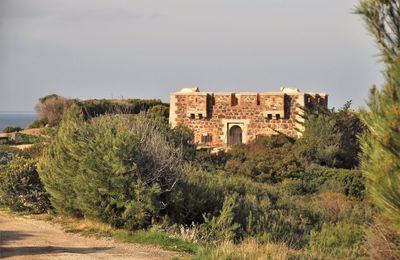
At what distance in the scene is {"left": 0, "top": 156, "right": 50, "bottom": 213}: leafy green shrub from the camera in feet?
51.1

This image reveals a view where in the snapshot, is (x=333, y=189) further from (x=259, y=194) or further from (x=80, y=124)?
(x=80, y=124)

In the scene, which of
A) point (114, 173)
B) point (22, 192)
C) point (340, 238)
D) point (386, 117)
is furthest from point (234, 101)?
point (386, 117)

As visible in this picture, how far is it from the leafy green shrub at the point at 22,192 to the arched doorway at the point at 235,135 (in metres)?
22.9

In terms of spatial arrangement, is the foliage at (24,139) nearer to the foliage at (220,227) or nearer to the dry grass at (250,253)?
the foliage at (220,227)

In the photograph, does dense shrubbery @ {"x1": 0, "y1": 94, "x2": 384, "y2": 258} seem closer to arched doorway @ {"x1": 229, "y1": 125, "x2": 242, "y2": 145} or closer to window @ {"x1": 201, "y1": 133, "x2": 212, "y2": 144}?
arched doorway @ {"x1": 229, "y1": 125, "x2": 242, "y2": 145}

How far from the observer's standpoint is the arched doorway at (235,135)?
1497 inches

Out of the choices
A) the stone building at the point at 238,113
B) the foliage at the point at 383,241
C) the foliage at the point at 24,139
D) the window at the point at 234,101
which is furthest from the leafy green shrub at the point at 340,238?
the foliage at the point at 24,139

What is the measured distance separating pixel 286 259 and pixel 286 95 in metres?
28.0

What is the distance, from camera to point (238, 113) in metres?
37.8

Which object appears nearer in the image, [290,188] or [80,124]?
[80,124]

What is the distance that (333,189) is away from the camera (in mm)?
24375

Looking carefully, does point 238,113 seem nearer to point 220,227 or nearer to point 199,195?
point 199,195

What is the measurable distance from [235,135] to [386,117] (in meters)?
31.2

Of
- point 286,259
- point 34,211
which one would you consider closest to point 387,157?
point 286,259
